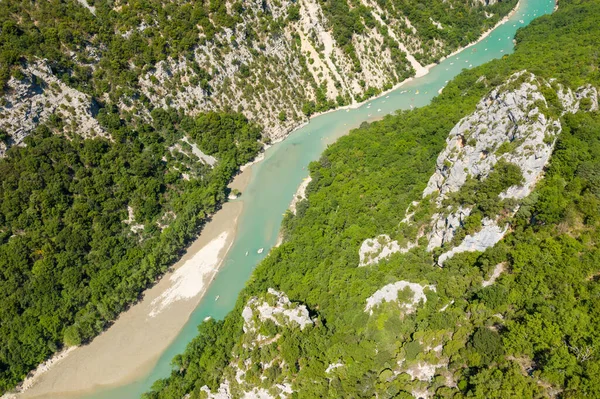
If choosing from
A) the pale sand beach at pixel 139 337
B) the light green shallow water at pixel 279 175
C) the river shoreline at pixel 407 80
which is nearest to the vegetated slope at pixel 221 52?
the river shoreline at pixel 407 80

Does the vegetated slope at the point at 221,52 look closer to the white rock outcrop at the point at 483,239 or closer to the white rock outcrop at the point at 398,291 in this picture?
the white rock outcrop at the point at 398,291

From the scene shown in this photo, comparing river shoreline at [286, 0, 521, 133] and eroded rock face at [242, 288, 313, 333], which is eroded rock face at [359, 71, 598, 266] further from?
river shoreline at [286, 0, 521, 133]

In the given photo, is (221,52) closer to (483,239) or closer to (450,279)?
(483,239)

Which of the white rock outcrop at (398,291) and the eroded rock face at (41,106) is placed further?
the eroded rock face at (41,106)

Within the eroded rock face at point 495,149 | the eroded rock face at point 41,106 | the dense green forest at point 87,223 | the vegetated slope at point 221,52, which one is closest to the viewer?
the eroded rock face at point 495,149

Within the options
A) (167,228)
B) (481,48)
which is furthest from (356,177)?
(481,48)

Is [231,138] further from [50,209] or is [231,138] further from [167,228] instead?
[50,209]

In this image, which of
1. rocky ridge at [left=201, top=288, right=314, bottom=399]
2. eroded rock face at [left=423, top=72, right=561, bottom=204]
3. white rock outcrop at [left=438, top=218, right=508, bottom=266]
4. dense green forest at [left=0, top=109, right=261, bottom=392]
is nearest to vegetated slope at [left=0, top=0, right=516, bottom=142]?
dense green forest at [left=0, top=109, right=261, bottom=392]
